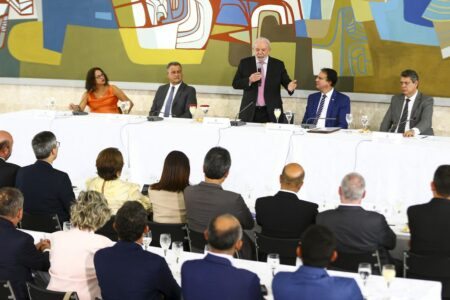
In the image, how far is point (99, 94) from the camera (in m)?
8.98

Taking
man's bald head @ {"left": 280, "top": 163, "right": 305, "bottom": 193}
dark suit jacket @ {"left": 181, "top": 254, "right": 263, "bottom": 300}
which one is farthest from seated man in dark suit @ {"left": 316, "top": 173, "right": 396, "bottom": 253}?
dark suit jacket @ {"left": 181, "top": 254, "right": 263, "bottom": 300}

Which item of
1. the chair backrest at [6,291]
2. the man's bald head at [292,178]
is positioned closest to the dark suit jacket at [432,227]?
the man's bald head at [292,178]

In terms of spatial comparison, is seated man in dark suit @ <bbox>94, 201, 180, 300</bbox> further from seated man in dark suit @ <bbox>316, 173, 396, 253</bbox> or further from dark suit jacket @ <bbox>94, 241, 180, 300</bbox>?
seated man in dark suit @ <bbox>316, 173, 396, 253</bbox>

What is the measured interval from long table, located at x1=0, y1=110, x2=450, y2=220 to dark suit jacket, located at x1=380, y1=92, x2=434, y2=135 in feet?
1.72

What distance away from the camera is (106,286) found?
3.63 m

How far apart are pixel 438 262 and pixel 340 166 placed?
2.54 metres

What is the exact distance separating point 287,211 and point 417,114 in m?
3.20

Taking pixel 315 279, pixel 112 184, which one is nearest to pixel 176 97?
pixel 112 184

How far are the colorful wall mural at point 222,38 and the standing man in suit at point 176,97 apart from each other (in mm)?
948

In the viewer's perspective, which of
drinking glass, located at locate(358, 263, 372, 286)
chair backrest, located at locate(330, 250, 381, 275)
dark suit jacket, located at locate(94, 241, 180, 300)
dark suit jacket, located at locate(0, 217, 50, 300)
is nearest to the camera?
dark suit jacket, located at locate(94, 241, 180, 300)

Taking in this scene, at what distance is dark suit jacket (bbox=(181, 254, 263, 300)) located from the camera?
3.26m

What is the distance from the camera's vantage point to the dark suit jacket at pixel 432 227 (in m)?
4.39

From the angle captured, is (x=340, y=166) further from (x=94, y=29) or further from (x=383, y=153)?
(x=94, y=29)

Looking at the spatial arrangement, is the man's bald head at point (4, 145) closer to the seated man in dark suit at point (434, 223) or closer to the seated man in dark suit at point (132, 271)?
the seated man in dark suit at point (132, 271)
